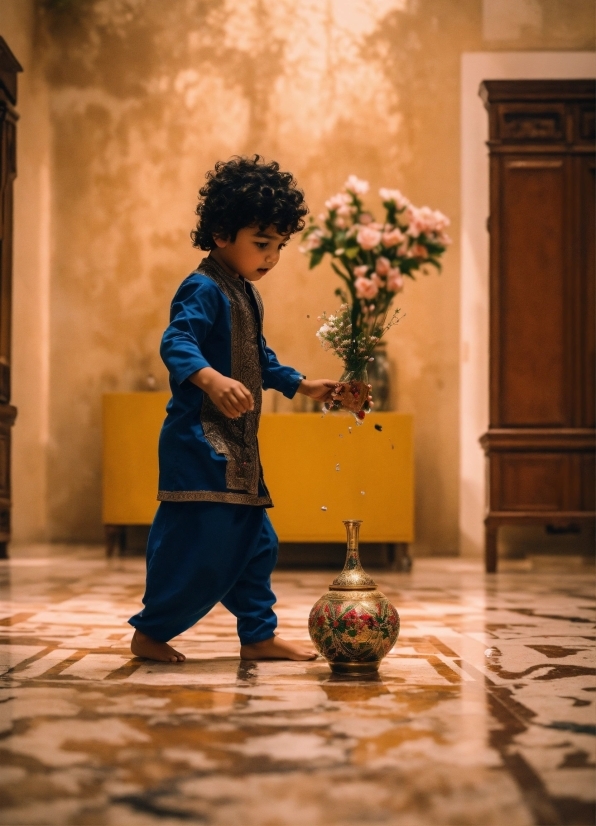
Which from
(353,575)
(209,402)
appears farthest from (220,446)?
(353,575)

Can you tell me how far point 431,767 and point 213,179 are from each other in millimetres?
1301

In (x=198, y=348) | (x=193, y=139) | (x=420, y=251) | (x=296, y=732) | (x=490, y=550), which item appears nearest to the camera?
(x=296, y=732)

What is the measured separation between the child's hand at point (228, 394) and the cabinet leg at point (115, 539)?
3.66m

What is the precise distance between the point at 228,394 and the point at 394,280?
11.7 ft

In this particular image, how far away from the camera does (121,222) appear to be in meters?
5.96

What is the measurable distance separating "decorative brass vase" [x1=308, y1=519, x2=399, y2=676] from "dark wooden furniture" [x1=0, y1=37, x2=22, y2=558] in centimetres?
348

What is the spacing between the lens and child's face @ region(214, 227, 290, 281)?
6.85 ft

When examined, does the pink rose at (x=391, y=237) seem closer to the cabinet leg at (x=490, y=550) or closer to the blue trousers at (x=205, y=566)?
the cabinet leg at (x=490, y=550)

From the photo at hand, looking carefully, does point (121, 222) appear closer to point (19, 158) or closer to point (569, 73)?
point (19, 158)

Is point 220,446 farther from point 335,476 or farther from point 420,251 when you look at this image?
point 420,251

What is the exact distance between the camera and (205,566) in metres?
1.97

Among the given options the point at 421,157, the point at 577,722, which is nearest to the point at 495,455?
the point at 421,157

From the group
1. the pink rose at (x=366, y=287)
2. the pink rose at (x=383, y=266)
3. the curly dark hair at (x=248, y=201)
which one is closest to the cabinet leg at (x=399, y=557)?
the pink rose at (x=366, y=287)

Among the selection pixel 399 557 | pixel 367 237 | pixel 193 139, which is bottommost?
pixel 399 557
